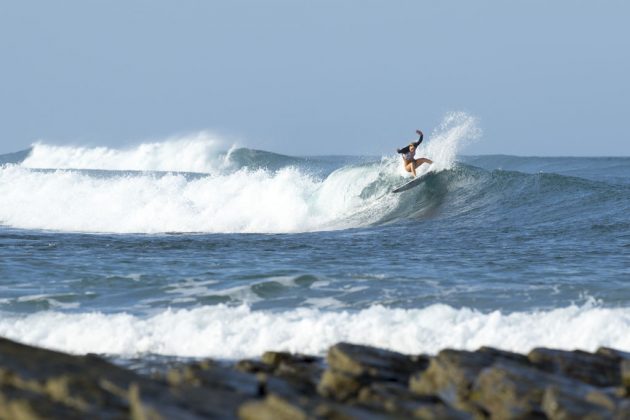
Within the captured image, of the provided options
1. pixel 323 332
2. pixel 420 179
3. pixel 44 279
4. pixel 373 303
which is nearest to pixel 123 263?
pixel 44 279

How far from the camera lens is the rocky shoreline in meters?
4.94

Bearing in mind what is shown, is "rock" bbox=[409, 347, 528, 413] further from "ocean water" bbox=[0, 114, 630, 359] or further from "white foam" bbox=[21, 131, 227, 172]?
"white foam" bbox=[21, 131, 227, 172]

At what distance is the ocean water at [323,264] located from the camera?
969 cm

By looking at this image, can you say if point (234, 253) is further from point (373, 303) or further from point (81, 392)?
point (81, 392)

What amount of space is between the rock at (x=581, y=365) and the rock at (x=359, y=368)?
34.2 inches

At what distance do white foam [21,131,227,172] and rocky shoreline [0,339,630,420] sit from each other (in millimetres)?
42653

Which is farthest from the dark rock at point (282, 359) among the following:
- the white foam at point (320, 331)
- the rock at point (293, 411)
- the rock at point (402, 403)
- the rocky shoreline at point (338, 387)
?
the rock at point (293, 411)

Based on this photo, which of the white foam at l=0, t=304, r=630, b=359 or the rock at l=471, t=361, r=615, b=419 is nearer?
the rock at l=471, t=361, r=615, b=419

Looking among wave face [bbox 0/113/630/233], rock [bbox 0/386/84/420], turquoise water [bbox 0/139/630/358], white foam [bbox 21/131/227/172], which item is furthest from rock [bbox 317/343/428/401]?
white foam [bbox 21/131/227/172]

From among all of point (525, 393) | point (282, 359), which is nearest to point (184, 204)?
point (282, 359)

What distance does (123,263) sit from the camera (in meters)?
14.9

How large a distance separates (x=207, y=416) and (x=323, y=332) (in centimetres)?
479

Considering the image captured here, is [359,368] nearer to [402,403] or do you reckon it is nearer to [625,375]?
[402,403]

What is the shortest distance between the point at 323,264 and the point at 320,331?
4.74 m
